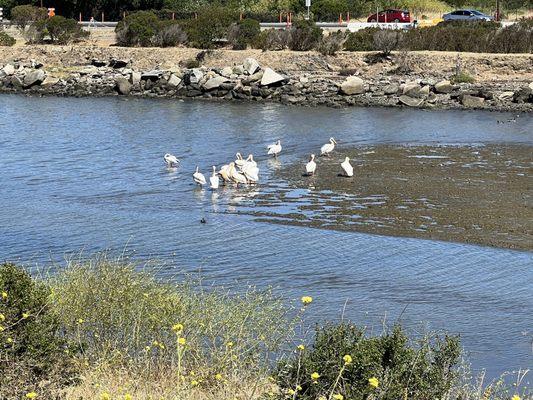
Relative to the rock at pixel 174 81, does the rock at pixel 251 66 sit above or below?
above

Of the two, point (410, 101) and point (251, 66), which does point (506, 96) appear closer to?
point (410, 101)

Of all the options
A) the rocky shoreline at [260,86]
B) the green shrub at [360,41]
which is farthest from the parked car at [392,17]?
the rocky shoreline at [260,86]

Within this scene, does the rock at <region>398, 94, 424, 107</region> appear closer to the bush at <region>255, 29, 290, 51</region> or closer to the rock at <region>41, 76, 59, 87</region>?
the bush at <region>255, 29, 290, 51</region>

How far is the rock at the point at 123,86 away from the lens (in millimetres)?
47719

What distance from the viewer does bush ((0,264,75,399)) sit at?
7496 mm

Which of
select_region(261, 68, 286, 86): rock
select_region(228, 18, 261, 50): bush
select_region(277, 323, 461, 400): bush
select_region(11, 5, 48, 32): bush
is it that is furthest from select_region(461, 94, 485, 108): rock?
select_region(277, 323, 461, 400): bush

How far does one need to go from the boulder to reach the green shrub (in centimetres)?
912

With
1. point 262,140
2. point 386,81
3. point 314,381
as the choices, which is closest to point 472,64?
point 386,81

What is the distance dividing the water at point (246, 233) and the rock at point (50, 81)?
568 inches

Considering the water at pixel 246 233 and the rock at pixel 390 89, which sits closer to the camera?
the water at pixel 246 233

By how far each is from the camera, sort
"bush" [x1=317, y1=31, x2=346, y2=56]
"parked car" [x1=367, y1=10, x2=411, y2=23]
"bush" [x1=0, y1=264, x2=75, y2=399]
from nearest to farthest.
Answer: "bush" [x1=0, y1=264, x2=75, y2=399], "bush" [x1=317, y1=31, x2=346, y2=56], "parked car" [x1=367, y1=10, x2=411, y2=23]

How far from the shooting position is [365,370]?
23.1 feet

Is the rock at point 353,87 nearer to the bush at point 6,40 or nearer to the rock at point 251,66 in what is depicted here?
the rock at point 251,66

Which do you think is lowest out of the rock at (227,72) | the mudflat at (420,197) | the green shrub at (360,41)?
the mudflat at (420,197)
